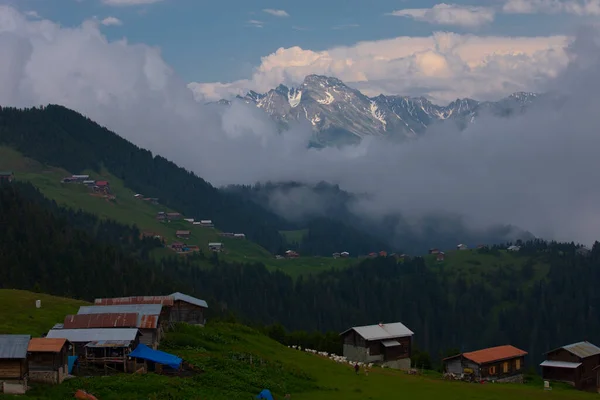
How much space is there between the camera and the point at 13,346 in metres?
52.6

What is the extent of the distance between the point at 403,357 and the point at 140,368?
6020cm

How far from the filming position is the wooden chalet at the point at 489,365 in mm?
92812

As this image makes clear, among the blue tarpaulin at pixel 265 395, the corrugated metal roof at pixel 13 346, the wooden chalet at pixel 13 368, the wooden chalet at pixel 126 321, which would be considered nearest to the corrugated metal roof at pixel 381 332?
the wooden chalet at pixel 126 321

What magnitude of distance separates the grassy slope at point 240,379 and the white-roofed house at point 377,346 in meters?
22.4

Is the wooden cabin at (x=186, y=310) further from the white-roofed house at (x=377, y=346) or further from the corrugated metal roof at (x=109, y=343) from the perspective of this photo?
the corrugated metal roof at (x=109, y=343)

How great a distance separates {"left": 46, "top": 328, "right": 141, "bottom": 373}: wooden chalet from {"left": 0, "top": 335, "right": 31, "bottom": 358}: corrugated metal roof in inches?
334

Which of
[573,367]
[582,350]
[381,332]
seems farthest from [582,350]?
[381,332]

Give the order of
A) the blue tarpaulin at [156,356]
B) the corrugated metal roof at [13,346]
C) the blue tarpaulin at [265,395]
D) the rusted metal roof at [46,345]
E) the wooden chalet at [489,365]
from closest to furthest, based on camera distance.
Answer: the corrugated metal roof at [13,346], the rusted metal roof at [46,345], the blue tarpaulin at [265,395], the blue tarpaulin at [156,356], the wooden chalet at [489,365]

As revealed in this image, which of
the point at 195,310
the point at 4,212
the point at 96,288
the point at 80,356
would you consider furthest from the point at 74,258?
the point at 80,356

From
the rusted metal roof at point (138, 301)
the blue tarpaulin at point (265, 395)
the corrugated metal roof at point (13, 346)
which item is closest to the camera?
the corrugated metal roof at point (13, 346)

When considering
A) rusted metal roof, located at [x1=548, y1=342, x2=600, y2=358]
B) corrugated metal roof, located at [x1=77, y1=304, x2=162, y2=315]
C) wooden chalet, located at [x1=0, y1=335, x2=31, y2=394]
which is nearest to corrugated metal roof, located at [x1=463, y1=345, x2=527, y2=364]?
rusted metal roof, located at [x1=548, y1=342, x2=600, y2=358]

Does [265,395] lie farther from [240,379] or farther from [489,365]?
[489,365]

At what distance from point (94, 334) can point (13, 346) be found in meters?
12.5

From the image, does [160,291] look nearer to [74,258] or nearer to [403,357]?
[74,258]
